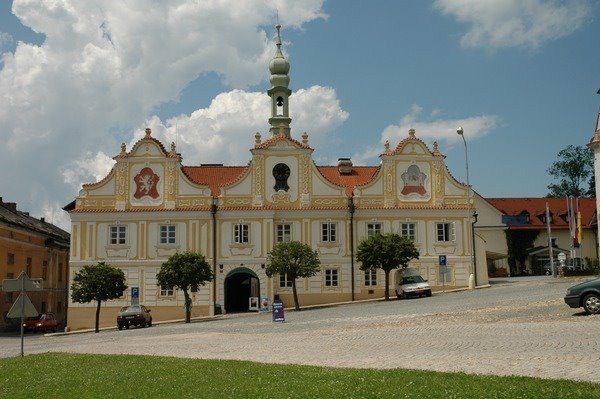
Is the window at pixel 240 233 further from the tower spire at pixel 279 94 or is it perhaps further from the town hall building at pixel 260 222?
the tower spire at pixel 279 94

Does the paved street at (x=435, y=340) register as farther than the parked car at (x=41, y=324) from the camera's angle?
No

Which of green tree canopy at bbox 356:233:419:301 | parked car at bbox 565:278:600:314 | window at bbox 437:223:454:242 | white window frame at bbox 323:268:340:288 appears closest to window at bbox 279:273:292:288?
white window frame at bbox 323:268:340:288

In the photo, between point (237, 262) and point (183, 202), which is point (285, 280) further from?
point (183, 202)

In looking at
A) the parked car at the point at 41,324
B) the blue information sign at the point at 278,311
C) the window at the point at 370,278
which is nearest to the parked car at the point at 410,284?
the window at the point at 370,278

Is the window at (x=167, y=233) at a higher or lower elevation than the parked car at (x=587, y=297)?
higher

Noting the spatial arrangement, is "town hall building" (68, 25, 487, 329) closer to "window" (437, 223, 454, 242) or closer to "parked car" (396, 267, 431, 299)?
"window" (437, 223, 454, 242)

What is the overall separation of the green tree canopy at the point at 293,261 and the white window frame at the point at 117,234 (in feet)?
37.6

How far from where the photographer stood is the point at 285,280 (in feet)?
168

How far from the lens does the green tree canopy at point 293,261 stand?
150ft

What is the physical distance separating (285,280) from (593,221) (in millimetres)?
37652

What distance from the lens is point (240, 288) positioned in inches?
2083

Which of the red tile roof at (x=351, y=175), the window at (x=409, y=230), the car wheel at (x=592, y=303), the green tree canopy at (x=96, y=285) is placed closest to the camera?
the car wheel at (x=592, y=303)

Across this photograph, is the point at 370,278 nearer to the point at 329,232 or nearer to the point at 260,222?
the point at 329,232

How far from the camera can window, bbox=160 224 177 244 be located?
51.2 meters
